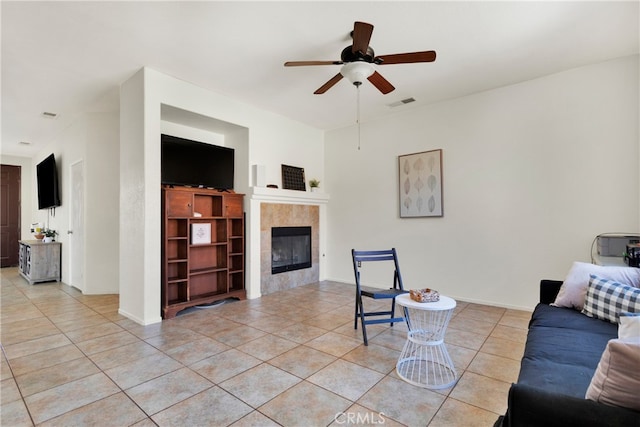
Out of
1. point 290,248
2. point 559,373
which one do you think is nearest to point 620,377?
point 559,373

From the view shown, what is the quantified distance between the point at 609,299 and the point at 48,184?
835 centimetres

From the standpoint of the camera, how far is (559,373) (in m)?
1.43

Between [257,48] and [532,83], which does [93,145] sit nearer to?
[257,48]

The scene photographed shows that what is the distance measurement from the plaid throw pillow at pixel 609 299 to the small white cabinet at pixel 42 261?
762cm

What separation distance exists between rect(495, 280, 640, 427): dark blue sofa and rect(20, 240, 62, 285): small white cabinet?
7.20 metres

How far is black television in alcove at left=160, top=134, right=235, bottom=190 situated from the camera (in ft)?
12.5

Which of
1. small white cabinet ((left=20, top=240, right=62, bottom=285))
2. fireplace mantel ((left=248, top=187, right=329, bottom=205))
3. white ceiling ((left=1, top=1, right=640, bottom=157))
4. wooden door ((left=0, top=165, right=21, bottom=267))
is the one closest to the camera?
white ceiling ((left=1, top=1, right=640, bottom=157))

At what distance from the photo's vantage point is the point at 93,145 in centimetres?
479

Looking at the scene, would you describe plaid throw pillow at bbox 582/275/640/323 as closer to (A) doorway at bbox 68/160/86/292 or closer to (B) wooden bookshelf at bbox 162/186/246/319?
(B) wooden bookshelf at bbox 162/186/246/319

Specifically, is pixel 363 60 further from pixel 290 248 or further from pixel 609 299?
pixel 290 248

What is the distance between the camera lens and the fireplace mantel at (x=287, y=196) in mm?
4562

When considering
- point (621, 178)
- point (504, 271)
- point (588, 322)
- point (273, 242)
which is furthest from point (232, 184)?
point (621, 178)

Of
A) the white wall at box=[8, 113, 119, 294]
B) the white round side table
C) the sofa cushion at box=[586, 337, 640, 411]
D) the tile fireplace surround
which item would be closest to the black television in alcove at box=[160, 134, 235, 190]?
the tile fireplace surround

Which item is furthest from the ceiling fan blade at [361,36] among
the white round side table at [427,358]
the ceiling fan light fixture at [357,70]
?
the white round side table at [427,358]
